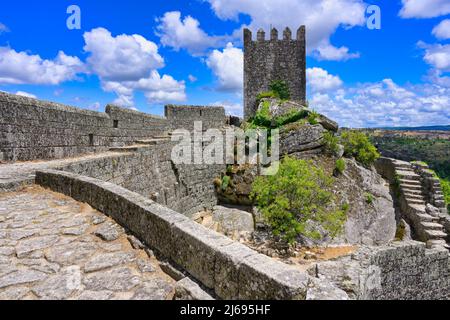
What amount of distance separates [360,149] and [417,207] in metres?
4.56

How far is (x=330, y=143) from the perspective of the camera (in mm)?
16453

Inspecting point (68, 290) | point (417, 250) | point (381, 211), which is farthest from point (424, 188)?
point (68, 290)

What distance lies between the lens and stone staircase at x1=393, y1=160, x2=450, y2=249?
11930 millimetres

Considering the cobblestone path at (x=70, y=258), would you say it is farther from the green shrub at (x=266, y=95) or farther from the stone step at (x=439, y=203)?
the green shrub at (x=266, y=95)

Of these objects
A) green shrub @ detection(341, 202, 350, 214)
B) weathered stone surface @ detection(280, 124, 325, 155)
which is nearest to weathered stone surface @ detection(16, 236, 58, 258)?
green shrub @ detection(341, 202, 350, 214)

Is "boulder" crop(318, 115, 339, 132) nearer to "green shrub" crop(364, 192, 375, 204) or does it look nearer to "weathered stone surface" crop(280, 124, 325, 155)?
"weathered stone surface" crop(280, 124, 325, 155)

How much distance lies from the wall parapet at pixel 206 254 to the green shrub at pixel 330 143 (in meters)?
14.1

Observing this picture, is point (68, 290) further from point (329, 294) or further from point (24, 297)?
point (329, 294)

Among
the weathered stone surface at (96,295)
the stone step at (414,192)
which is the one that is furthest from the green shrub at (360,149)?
the weathered stone surface at (96,295)

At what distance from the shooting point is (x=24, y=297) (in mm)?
2354

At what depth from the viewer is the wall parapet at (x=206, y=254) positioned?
85.1 inches

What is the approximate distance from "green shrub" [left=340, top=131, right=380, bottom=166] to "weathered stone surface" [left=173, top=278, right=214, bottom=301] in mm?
16272

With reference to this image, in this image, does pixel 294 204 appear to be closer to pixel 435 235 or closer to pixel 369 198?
pixel 369 198

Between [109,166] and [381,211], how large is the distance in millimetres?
12256
